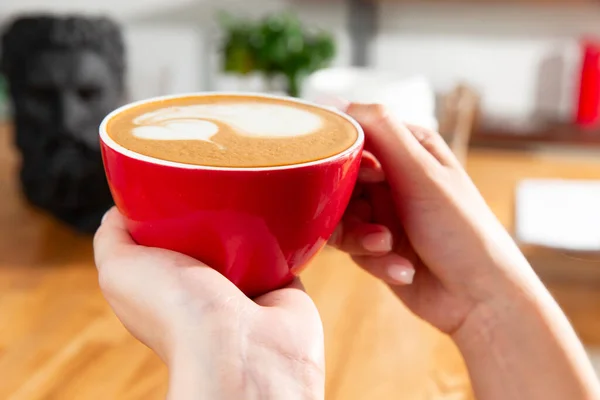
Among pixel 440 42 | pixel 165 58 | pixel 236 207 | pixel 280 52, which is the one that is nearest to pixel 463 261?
pixel 236 207

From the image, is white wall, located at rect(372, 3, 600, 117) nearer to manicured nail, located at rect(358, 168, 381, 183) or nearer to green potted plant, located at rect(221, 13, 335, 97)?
green potted plant, located at rect(221, 13, 335, 97)

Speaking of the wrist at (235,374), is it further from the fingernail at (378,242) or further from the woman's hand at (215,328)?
the fingernail at (378,242)

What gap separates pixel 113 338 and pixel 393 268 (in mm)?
320

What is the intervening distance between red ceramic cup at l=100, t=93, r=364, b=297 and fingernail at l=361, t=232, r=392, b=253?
0.15 m

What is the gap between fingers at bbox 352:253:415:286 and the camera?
1.96ft

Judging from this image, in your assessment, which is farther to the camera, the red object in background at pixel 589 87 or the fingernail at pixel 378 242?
the red object in background at pixel 589 87

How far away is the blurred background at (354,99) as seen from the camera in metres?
0.69

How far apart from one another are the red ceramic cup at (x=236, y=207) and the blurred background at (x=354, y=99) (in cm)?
25

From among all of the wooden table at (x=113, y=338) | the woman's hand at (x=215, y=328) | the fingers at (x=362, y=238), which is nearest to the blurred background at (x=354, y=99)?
the wooden table at (x=113, y=338)

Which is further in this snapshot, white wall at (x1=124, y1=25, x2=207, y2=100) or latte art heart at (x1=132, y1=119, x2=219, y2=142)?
white wall at (x1=124, y1=25, x2=207, y2=100)

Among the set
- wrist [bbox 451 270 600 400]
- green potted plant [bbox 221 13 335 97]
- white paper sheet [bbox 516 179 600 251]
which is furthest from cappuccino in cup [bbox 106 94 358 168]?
green potted plant [bbox 221 13 335 97]

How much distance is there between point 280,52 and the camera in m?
1.24

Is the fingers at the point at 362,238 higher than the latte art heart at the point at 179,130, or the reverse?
the latte art heart at the point at 179,130

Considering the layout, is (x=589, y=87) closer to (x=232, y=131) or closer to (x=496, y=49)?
(x=496, y=49)
